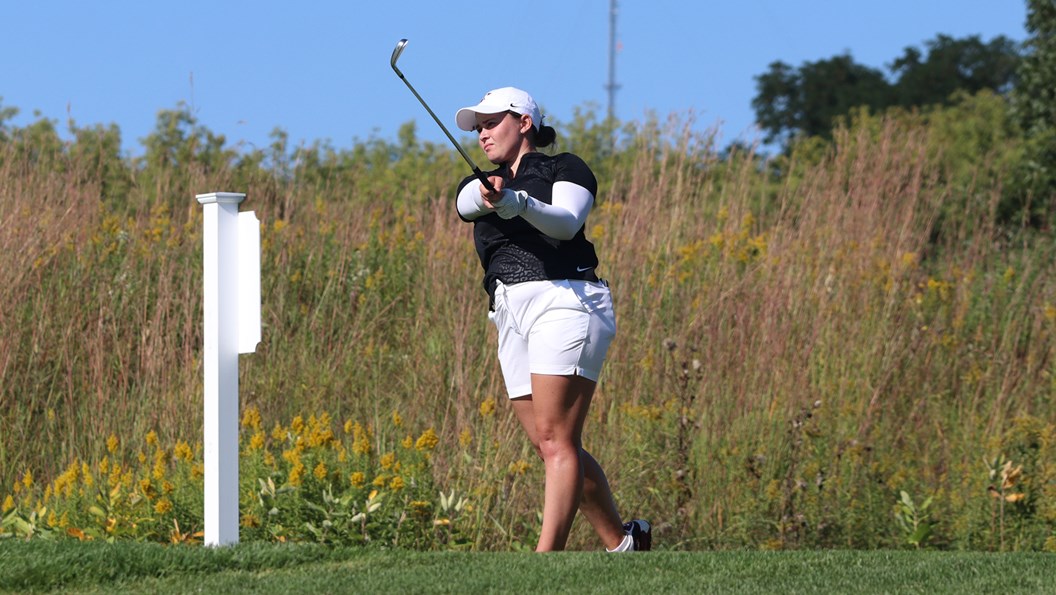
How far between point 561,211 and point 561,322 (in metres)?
0.41

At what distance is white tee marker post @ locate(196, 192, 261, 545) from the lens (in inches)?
201

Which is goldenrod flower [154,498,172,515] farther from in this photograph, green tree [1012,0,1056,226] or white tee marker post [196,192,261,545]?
green tree [1012,0,1056,226]

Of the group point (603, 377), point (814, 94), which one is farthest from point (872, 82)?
point (603, 377)

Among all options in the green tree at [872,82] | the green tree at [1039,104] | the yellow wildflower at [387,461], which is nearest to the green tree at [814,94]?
the green tree at [872,82]

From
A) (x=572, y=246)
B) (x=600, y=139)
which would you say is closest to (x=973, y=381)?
(x=572, y=246)

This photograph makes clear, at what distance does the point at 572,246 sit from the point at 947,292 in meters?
4.65

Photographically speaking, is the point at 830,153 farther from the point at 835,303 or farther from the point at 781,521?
the point at 781,521

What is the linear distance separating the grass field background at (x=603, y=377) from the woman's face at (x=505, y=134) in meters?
1.47

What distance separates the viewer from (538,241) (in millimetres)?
4859

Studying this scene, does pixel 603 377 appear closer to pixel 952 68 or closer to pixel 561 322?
pixel 561 322

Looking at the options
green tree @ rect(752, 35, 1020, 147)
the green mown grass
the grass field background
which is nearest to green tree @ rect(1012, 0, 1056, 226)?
the grass field background

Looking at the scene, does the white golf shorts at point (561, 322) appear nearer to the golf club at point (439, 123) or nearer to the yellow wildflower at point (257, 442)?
the golf club at point (439, 123)

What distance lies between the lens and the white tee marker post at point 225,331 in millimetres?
5098

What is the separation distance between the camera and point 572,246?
4.88m
